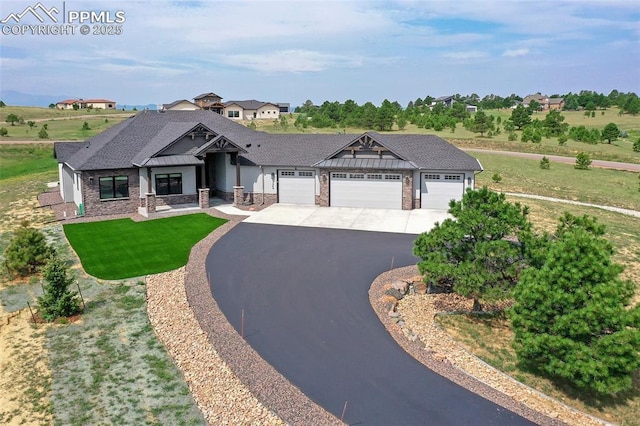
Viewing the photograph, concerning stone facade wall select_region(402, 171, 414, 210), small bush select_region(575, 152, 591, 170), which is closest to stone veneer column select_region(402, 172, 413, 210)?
stone facade wall select_region(402, 171, 414, 210)

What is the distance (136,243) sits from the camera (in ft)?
78.7

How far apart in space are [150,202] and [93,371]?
18.6 m

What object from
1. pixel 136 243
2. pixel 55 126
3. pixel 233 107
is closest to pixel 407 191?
pixel 136 243

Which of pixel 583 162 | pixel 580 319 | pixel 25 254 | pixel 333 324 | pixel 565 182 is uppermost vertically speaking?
pixel 583 162

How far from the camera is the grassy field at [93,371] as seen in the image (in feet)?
35.8

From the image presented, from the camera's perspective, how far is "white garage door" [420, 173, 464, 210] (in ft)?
102

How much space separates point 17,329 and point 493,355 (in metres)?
15.0

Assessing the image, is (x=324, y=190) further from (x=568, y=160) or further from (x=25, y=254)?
(x=568, y=160)

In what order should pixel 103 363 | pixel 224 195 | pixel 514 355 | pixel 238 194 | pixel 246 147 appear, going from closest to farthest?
pixel 103 363 → pixel 514 355 → pixel 238 194 → pixel 224 195 → pixel 246 147

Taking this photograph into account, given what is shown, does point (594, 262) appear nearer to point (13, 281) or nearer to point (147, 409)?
point (147, 409)

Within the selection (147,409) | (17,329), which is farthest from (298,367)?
(17,329)

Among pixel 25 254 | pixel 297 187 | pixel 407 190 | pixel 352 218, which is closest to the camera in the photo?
pixel 25 254

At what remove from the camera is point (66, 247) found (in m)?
23.3

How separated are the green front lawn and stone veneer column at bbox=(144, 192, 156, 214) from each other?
1617 millimetres
